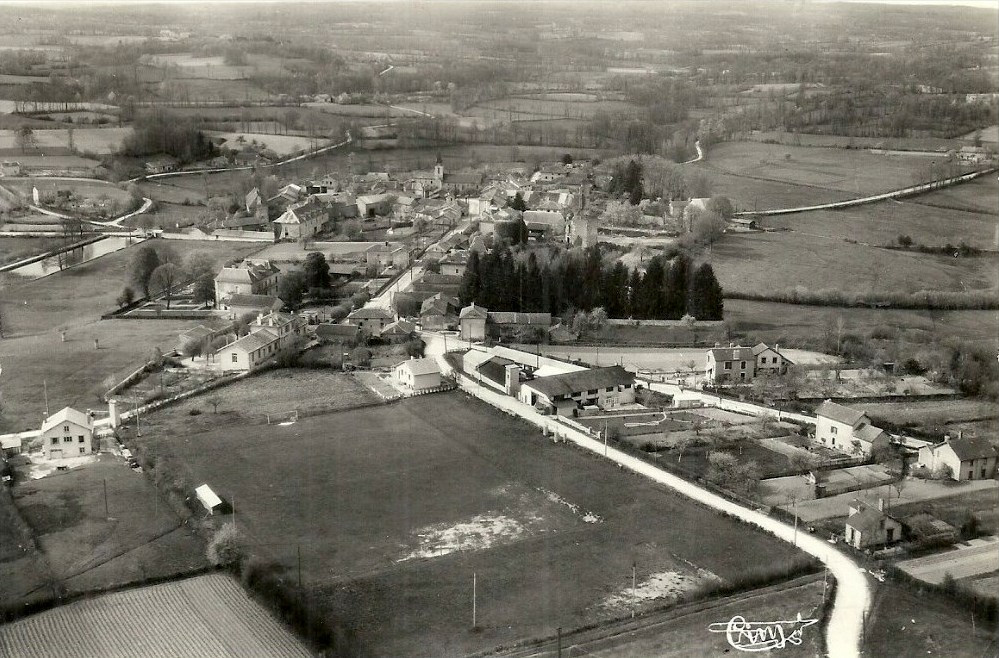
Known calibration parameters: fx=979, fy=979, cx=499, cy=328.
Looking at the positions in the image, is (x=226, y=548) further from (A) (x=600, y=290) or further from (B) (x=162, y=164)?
(B) (x=162, y=164)

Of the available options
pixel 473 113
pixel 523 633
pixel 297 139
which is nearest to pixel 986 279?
pixel 523 633

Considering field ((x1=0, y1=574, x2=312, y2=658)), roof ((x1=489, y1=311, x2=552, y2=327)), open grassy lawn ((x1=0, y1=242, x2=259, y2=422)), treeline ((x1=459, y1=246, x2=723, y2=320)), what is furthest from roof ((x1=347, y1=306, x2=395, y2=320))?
field ((x1=0, y1=574, x2=312, y2=658))

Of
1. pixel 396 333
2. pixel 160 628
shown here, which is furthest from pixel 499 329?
pixel 160 628

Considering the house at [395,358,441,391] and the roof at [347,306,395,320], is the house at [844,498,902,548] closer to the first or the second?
the house at [395,358,441,391]

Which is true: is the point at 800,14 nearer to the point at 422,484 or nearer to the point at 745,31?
the point at 745,31

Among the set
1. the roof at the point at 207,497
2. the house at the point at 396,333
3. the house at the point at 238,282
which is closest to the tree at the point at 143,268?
the house at the point at 238,282

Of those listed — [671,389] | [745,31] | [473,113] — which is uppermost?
[745,31]

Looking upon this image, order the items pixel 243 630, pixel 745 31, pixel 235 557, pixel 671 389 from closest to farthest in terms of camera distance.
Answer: pixel 243 630
pixel 235 557
pixel 671 389
pixel 745 31
